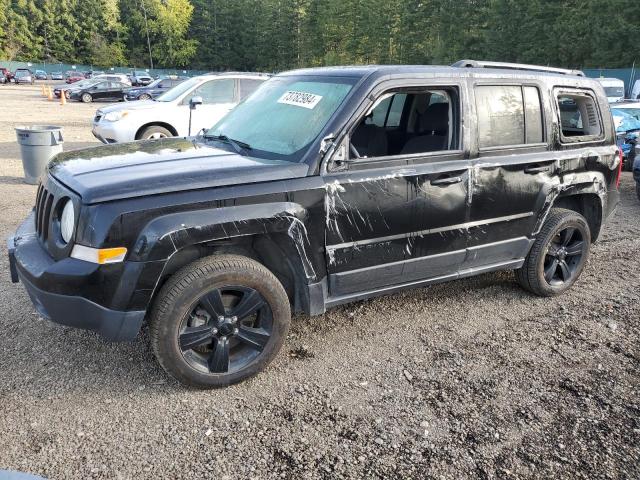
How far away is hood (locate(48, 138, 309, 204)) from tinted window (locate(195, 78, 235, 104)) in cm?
717

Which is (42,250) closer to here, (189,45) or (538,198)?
A: (538,198)

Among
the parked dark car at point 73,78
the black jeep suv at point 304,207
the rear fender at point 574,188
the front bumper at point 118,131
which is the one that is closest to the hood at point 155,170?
the black jeep suv at point 304,207

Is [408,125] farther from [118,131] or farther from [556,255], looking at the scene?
[118,131]

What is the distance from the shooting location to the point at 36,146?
8500mm

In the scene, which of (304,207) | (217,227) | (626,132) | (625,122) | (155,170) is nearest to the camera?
(217,227)

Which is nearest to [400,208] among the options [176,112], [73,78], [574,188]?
[574,188]

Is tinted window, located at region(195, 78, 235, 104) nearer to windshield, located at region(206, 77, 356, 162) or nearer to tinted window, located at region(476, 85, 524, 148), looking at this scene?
windshield, located at region(206, 77, 356, 162)

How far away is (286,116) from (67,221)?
1619 mm

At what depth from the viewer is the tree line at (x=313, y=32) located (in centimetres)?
4000

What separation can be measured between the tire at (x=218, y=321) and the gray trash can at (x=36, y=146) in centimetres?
664

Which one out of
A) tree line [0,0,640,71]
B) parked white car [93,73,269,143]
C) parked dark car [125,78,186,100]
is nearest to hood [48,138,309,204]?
parked white car [93,73,269,143]

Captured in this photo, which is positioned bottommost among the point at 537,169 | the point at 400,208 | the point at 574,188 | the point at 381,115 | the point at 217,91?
the point at 574,188

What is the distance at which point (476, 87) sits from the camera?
396cm

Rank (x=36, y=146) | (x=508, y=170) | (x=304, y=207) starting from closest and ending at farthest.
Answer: (x=304, y=207)
(x=508, y=170)
(x=36, y=146)
